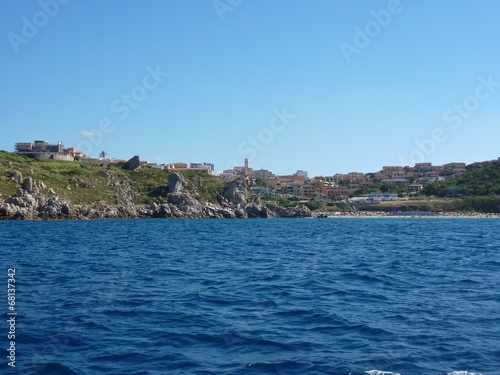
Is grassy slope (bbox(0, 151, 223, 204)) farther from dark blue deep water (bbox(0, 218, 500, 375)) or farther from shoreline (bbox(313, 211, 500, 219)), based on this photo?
dark blue deep water (bbox(0, 218, 500, 375))

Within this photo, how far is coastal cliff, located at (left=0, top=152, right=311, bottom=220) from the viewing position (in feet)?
272

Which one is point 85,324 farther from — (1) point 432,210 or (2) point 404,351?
(1) point 432,210

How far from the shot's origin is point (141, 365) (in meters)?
11.0

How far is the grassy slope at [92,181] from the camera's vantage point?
312 ft

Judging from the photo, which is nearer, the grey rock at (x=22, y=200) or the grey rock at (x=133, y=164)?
the grey rock at (x=22, y=200)

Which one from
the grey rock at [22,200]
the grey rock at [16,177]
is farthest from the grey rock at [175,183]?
the grey rock at [22,200]

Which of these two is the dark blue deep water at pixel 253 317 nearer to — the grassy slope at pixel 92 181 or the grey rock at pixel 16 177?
the grey rock at pixel 16 177

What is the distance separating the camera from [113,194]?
102125 millimetres

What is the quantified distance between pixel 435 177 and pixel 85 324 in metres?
199

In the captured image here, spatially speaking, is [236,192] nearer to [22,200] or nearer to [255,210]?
[255,210]

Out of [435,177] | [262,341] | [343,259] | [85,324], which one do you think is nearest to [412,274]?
[343,259]

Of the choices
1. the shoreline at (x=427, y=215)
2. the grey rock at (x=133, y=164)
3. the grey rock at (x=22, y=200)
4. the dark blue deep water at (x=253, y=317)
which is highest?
the grey rock at (x=133, y=164)

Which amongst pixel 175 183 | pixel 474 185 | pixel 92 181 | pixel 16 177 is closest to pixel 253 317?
pixel 16 177

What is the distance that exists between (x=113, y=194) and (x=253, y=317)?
299ft
